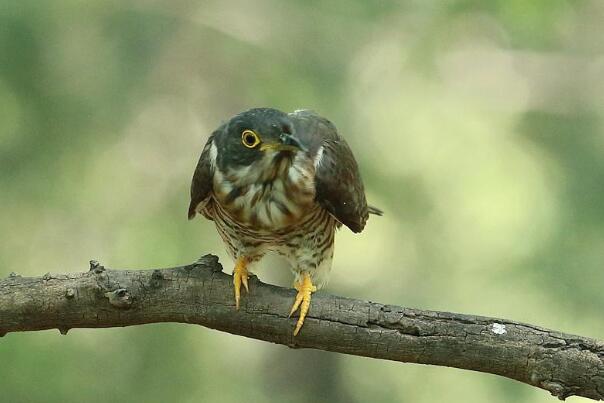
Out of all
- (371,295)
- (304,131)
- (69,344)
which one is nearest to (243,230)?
(304,131)

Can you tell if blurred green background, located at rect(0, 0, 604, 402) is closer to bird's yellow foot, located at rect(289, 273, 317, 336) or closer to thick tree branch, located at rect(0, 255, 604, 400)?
bird's yellow foot, located at rect(289, 273, 317, 336)

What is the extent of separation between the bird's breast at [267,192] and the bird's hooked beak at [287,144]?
128mm

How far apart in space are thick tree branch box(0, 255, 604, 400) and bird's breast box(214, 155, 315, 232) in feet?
1.23

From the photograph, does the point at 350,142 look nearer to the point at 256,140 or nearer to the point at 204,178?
the point at 204,178

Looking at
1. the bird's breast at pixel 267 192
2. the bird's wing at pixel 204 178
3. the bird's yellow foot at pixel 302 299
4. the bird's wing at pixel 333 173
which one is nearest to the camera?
the bird's yellow foot at pixel 302 299

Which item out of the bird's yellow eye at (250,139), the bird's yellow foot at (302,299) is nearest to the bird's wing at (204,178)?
the bird's yellow eye at (250,139)

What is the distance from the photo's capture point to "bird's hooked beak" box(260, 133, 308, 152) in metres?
3.50

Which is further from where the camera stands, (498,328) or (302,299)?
(302,299)

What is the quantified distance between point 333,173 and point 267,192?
0.38 m

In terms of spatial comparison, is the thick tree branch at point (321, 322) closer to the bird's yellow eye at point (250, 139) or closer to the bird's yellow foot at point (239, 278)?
the bird's yellow foot at point (239, 278)

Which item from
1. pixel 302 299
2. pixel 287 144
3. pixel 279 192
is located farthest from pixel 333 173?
pixel 302 299

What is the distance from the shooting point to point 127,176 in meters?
6.96

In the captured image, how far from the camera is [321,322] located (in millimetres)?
3418

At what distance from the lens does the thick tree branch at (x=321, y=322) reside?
322 cm
